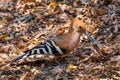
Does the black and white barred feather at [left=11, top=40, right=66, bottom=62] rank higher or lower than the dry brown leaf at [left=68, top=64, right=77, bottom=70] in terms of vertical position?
higher

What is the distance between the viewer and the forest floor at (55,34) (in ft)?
17.3

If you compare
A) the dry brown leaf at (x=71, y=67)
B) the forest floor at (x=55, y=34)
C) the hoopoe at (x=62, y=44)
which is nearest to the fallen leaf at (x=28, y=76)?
the forest floor at (x=55, y=34)

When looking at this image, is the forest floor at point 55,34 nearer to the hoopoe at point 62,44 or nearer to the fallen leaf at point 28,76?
the fallen leaf at point 28,76

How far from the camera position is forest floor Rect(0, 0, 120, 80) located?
5262mm

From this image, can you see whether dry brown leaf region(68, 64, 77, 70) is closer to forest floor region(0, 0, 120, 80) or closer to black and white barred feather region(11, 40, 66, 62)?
forest floor region(0, 0, 120, 80)

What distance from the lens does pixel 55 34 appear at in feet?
22.6

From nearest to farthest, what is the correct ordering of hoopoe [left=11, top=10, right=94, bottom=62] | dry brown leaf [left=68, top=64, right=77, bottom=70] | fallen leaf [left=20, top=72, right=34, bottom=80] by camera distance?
fallen leaf [left=20, top=72, right=34, bottom=80], dry brown leaf [left=68, top=64, right=77, bottom=70], hoopoe [left=11, top=10, right=94, bottom=62]

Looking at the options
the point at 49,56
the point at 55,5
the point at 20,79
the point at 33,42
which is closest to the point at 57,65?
the point at 49,56

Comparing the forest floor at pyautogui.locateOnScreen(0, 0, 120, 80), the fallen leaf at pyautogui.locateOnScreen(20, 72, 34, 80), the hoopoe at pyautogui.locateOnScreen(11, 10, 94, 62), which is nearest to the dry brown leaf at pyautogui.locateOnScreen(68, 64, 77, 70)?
the forest floor at pyautogui.locateOnScreen(0, 0, 120, 80)

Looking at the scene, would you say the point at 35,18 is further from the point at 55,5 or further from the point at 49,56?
the point at 49,56

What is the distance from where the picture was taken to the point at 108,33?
257 inches

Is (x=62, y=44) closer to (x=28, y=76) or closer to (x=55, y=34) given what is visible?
(x=28, y=76)

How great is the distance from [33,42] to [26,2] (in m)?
1.76

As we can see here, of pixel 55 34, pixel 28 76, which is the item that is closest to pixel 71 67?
pixel 28 76
